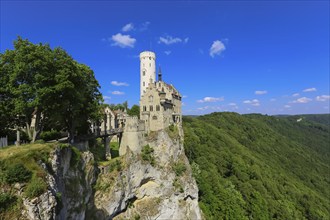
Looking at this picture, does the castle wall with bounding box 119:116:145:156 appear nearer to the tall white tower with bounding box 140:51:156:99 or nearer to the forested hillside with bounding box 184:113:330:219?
the tall white tower with bounding box 140:51:156:99

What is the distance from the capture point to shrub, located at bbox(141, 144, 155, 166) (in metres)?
46.0

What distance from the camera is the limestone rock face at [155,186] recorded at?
39.1m

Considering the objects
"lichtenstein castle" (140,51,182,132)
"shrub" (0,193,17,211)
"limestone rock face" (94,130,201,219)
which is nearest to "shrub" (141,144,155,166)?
"limestone rock face" (94,130,201,219)

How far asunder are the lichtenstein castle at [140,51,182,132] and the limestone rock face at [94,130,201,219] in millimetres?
2888

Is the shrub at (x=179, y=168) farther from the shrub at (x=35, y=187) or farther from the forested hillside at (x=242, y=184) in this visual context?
the shrub at (x=35, y=187)

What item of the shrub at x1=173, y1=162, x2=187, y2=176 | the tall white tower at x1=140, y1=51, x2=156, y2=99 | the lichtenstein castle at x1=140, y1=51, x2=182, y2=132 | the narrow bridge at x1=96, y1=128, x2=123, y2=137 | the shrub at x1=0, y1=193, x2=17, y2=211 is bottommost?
the shrub at x1=173, y1=162, x2=187, y2=176

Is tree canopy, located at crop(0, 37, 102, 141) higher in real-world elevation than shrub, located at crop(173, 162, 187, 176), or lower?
higher

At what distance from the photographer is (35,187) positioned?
18.2 m

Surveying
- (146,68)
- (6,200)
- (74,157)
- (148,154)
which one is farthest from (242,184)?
(6,200)

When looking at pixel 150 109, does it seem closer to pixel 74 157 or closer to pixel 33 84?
pixel 74 157

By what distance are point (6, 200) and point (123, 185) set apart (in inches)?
943

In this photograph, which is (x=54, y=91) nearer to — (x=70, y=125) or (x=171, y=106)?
(x=70, y=125)

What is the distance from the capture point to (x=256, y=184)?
66188 mm

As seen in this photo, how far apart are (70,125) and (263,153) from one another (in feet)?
314
